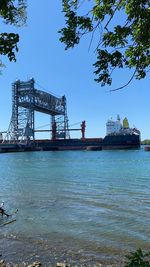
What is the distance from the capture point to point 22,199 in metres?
18.4

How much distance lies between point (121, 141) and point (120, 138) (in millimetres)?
A: 1068

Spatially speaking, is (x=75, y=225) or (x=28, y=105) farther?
(x=28, y=105)

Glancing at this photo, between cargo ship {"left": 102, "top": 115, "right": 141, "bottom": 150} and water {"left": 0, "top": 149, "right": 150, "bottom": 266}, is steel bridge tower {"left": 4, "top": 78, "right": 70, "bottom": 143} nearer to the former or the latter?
cargo ship {"left": 102, "top": 115, "right": 141, "bottom": 150}

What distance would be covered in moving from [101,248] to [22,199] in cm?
921

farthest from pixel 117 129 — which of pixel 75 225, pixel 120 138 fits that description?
pixel 75 225

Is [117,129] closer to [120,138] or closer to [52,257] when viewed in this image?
[120,138]

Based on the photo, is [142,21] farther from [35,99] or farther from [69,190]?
[35,99]

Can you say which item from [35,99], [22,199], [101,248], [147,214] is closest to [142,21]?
[101,248]

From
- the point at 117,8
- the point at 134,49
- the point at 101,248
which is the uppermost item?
the point at 117,8

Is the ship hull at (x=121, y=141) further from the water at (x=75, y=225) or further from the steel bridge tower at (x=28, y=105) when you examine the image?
the water at (x=75, y=225)

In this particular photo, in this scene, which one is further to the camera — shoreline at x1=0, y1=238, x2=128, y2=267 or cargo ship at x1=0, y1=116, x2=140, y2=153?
cargo ship at x1=0, y1=116, x2=140, y2=153

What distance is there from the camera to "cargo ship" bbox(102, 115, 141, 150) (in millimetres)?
119938

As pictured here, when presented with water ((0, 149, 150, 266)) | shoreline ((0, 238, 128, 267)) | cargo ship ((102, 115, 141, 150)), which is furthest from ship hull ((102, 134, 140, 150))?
shoreline ((0, 238, 128, 267))

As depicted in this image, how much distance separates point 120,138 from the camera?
11969 centimetres
